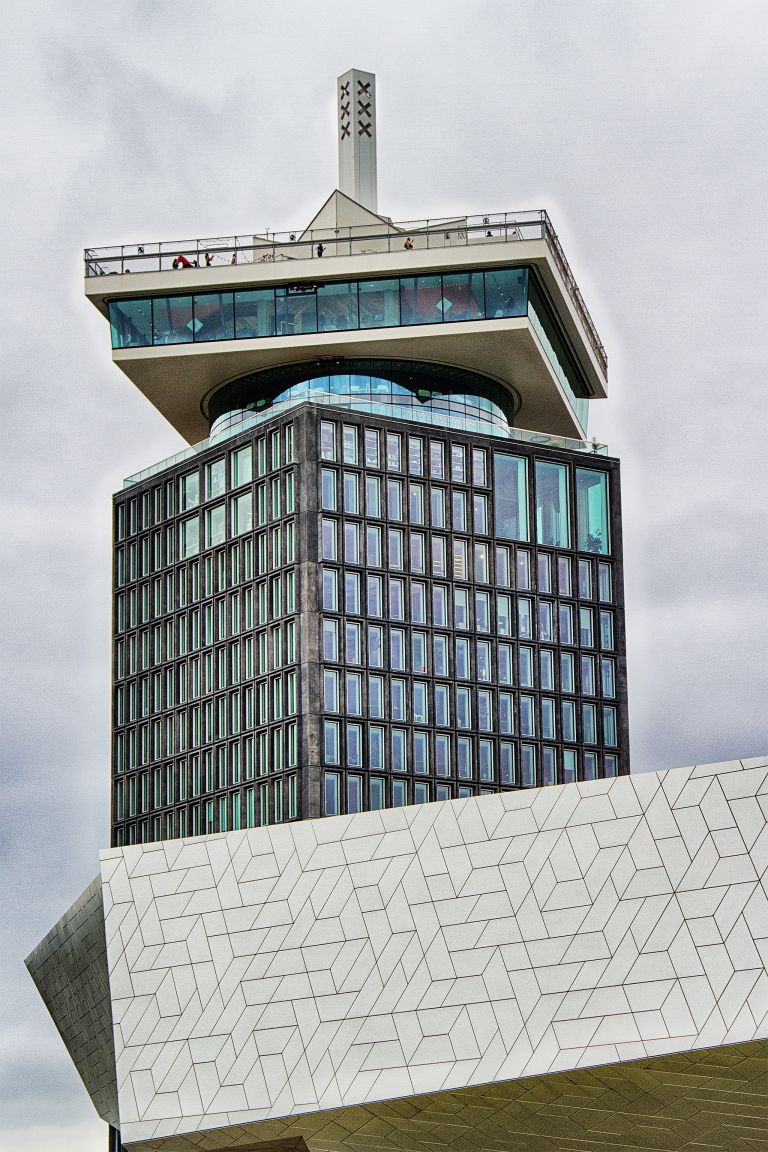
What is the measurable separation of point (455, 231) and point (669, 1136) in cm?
4039

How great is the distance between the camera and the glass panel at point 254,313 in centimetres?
7606

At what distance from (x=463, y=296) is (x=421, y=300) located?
1611 mm

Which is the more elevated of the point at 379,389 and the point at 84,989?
the point at 379,389

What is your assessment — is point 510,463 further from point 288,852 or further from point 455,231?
point 288,852

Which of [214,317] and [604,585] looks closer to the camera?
[214,317]

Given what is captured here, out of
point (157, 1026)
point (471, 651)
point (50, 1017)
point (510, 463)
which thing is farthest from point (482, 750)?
point (157, 1026)

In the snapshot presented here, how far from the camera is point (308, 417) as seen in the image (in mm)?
73188

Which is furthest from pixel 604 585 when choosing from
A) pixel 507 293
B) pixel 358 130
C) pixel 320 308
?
pixel 358 130

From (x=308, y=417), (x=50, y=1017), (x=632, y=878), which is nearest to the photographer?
(x=632, y=878)

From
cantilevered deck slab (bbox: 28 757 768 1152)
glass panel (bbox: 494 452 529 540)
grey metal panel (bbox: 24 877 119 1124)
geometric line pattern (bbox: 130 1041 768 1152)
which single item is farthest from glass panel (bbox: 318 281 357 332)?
geometric line pattern (bbox: 130 1041 768 1152)

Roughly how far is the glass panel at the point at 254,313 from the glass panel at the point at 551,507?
11.5 metres

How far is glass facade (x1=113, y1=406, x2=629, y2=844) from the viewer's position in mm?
71500

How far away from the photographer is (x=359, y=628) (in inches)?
2849

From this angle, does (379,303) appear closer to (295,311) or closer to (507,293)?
(295,311)
